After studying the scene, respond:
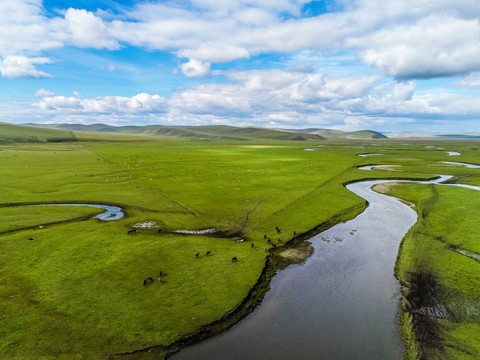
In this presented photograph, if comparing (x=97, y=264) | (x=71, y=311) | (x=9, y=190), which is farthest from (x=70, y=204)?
(x=71, y=311)

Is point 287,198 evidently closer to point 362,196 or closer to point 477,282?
point 362,196

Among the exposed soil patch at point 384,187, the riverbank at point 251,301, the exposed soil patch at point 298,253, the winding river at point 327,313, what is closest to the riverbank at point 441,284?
the winding river at point 327,313

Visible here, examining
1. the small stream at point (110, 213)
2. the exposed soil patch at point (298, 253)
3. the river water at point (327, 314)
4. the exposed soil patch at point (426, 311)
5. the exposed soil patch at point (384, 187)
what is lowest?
the exposed soil patch at point (426, 311)

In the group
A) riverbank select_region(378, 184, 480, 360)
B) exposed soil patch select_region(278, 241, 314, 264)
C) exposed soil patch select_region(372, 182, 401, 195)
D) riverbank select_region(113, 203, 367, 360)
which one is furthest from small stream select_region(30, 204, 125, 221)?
exposed soil patch select_region(372, 182, 401, 195)

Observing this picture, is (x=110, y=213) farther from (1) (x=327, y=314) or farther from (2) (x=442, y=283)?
(2) (x=442, y=283)

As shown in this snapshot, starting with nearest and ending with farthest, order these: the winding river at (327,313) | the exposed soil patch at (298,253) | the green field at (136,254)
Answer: the winding river at (327,313), the green field at (136,254), the exposed soil patch at (298,253)

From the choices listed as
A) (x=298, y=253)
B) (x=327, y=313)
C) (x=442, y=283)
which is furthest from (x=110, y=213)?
(x=442, y=283)

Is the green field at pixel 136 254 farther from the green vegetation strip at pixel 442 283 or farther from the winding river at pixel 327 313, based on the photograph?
the winding river at pixel 327 313
